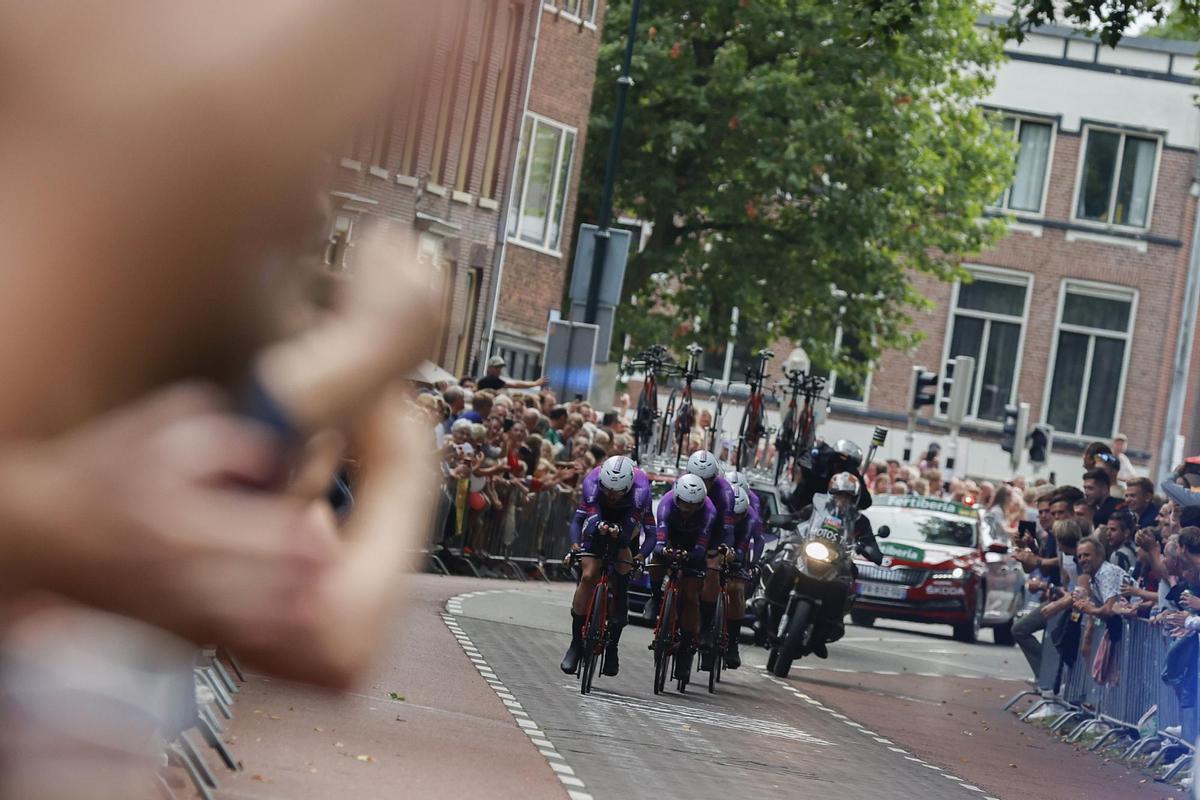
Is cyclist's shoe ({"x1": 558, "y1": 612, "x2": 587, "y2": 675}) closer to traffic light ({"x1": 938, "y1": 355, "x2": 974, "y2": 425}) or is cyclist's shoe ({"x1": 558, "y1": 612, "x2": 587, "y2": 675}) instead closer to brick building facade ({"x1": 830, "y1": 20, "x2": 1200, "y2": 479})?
traffic light ({"x1": 938, "y1": 355, "x2": 974, "y2": 425})

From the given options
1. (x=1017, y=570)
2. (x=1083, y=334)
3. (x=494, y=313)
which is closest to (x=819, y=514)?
(x=1017, y=570)

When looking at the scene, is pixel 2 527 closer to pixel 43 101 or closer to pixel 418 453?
pixel 43 101

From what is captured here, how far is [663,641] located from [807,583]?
14.7 feet

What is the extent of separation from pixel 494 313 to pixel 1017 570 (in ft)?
45.2

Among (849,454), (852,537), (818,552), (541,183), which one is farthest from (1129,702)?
(541,183)

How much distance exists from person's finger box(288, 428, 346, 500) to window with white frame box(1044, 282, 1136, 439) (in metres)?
56.4

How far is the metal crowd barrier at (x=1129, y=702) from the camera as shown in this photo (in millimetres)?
17000

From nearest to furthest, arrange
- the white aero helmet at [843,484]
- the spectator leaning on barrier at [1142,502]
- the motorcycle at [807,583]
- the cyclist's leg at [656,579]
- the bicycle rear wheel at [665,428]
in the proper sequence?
1. the cyclist's leg at [656,579]
2. the spectator leaning on barrier at [1142,502]
3. the motorcycle at [807,583]
4. the white aero helmet at [843,484]
5. the bicycle rear wheel at [665,428]

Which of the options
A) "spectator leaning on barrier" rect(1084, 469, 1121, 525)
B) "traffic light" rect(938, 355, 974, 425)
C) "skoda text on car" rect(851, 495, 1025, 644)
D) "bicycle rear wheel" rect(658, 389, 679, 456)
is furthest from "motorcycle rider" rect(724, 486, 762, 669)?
"traffic light" rect(938, 355, 974, 425)

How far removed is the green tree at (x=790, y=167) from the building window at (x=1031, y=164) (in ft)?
31.8

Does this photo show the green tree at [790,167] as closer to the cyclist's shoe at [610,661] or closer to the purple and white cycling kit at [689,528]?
the purple and white cycling kit at [689,528]

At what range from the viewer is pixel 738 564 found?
20266mm

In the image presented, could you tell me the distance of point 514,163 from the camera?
4453 cm

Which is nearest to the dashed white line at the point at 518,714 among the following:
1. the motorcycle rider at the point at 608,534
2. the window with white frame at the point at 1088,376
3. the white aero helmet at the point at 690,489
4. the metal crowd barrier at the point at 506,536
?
the motorcycle rider at the point at 608,534
